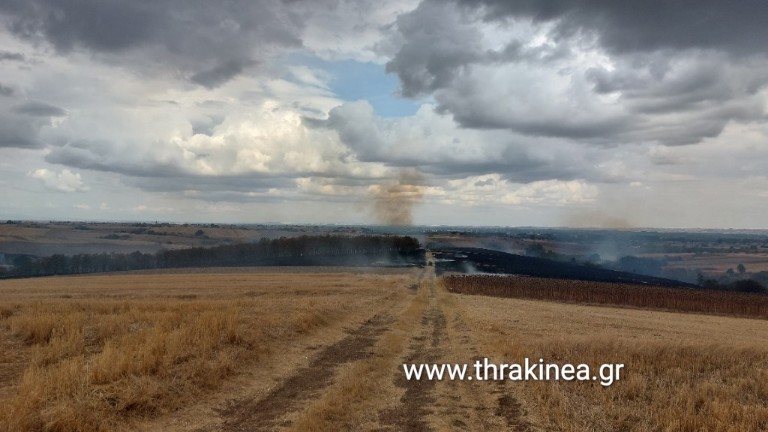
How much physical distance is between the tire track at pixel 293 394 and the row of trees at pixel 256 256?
101382mm

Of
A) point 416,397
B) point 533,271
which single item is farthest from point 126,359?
point 533,271

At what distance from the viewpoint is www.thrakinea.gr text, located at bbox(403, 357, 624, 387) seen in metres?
15.8

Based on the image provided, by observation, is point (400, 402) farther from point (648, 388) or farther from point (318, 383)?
point (648, 388)

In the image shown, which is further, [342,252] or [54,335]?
[342,252]

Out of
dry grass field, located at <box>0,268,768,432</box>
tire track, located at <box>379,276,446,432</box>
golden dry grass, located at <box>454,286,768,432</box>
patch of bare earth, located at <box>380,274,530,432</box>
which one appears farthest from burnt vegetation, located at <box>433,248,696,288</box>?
patch of bare earth, located at <box>380,274,530,432</box>

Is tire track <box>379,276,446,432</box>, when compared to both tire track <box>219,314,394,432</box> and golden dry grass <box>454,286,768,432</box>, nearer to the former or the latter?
tire track <box>219,314,394,432</box>

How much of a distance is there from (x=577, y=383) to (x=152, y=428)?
11.1m

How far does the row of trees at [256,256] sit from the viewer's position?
13162cm

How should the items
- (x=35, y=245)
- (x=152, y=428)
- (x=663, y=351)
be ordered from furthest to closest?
1. (x=35, y=245)
2. (x=663, y=351)
3. (x=152, y=428)

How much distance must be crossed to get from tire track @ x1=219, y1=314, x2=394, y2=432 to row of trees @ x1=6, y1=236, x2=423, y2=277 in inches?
3991

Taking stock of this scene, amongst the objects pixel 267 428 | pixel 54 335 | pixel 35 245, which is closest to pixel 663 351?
pixel 267 428

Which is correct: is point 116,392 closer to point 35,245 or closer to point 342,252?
point 342,252

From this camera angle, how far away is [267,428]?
11.0m

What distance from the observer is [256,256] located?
15000 cm
